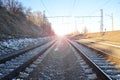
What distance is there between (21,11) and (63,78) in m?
53.2

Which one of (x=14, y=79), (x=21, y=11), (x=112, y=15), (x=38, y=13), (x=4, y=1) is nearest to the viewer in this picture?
(x=14, y=79)

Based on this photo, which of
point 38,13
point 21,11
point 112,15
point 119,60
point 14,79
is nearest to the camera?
point 14,79

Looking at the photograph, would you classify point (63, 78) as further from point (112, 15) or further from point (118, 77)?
point (112, 15)

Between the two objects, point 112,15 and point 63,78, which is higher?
point 112,15

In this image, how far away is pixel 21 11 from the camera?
60.6m

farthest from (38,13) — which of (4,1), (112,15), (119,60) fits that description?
(119,60)

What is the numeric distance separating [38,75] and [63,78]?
1.08 m

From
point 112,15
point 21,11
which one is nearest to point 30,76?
point 21,11

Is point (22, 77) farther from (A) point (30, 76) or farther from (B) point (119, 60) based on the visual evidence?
(B) point (119, 60)

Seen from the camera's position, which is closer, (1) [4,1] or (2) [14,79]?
(2) [14,79]

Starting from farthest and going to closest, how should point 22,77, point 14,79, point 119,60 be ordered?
point 119,60, point 22,77, point 14,79

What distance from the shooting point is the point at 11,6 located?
54.9 meters

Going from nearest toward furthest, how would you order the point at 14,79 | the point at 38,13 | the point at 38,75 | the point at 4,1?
the point at 14,79 < the point at 38,75 < the point at 4,1 < the point at 38,13

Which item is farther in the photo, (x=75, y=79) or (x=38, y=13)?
(x=38, y=13)
